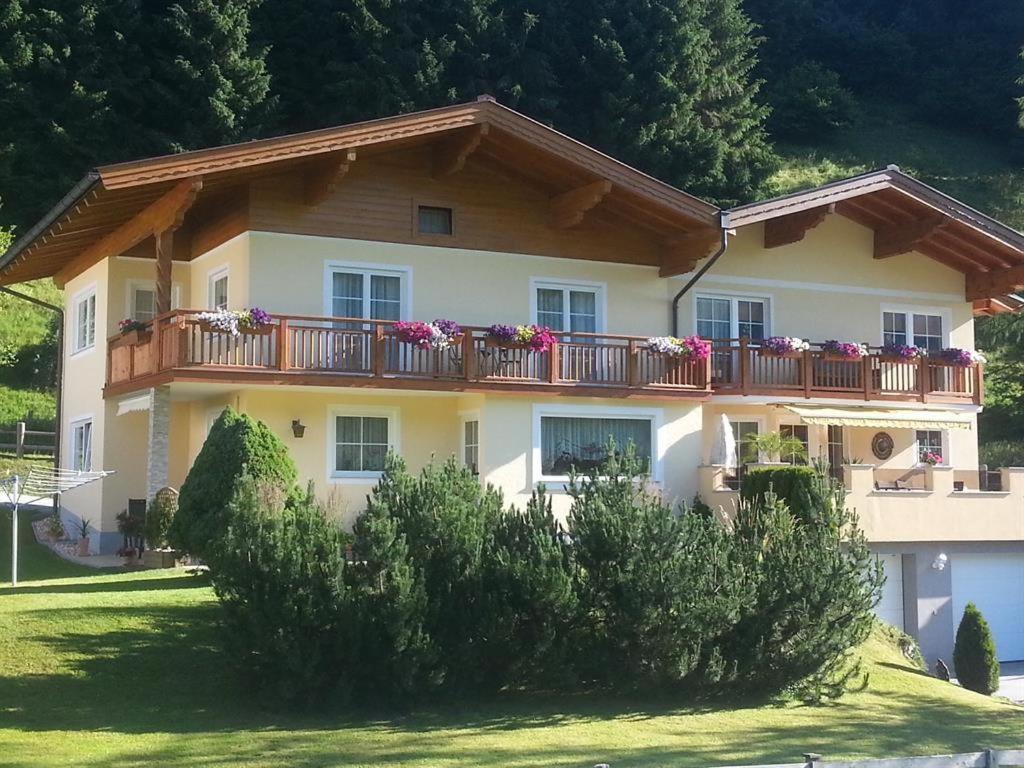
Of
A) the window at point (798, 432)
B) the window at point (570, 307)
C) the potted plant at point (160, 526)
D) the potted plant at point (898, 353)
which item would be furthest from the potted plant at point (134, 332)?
the potted plant at point (898, 353)

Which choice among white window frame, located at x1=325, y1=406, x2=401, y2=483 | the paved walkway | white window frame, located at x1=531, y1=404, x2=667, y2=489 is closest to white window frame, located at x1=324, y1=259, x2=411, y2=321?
white window frame, located at x1=325, y1=406, x2=401, y2=483

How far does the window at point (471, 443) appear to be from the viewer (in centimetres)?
2448

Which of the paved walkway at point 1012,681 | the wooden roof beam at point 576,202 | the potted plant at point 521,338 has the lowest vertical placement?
the paved walkway at point 1012,681

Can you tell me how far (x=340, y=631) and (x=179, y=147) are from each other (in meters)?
31.5

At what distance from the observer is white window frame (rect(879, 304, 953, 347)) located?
2936 centimetres

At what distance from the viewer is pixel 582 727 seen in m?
14.8

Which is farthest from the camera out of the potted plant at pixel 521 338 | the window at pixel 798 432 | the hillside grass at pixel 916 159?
the hillside grass at pixel 916 159

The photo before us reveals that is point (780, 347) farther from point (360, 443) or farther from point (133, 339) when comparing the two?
point (133, 339)

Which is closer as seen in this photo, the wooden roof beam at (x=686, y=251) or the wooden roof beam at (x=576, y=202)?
the wooden roof beam at (x=576, y=202)

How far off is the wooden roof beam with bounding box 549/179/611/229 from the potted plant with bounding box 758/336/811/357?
4365 mm

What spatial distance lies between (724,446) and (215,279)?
9.88 meters

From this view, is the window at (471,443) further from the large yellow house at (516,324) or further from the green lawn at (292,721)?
the green lawn at (292,721)

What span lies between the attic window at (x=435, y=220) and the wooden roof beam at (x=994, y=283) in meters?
12.1

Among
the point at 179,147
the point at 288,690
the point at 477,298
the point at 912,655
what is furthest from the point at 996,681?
the point at 179,147
